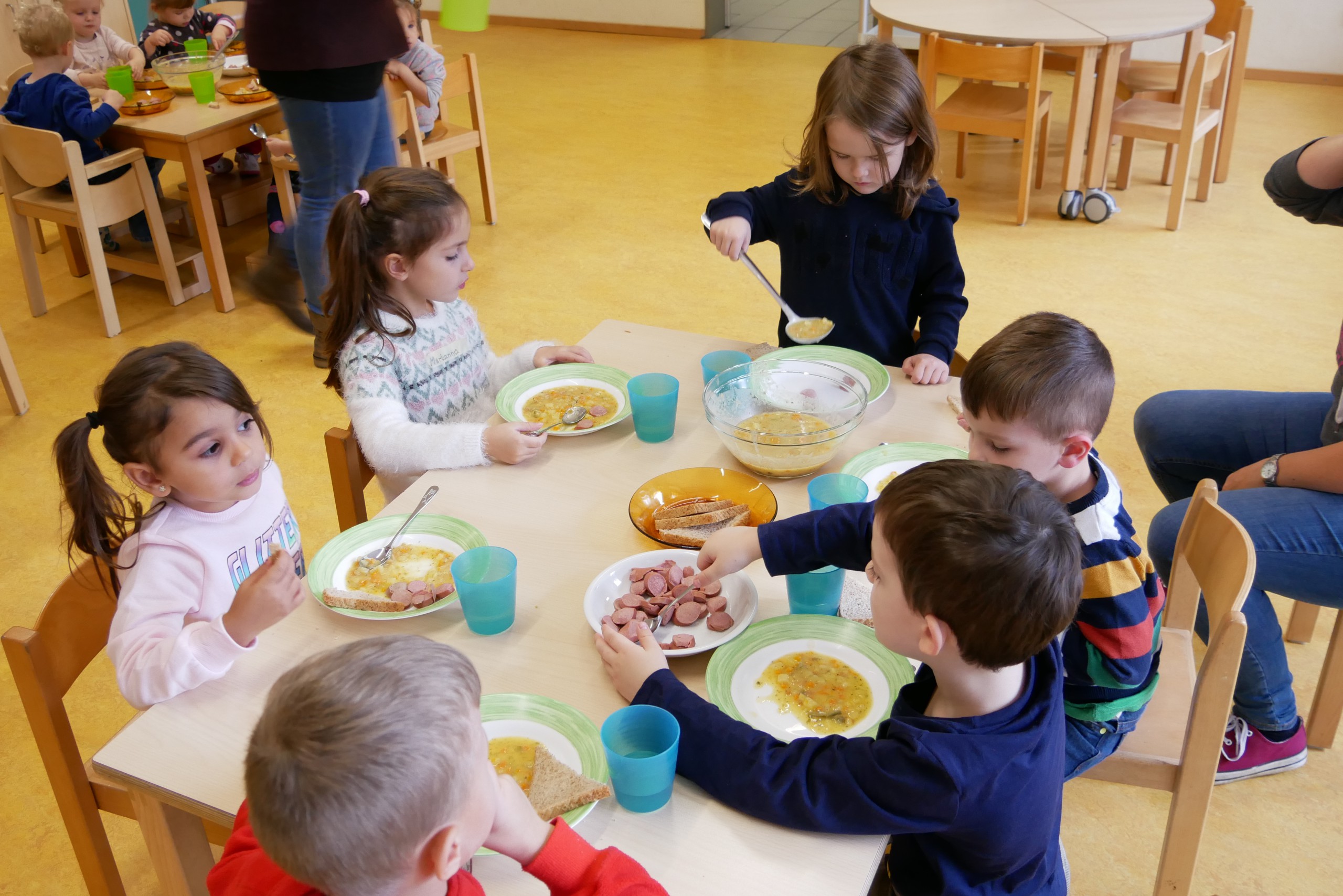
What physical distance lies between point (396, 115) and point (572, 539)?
2846 millimetres

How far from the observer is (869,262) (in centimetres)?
219

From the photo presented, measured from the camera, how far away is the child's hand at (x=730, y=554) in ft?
4.43

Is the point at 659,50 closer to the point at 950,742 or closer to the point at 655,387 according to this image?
the point at 655,387

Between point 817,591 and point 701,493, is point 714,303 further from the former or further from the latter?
point 817,591

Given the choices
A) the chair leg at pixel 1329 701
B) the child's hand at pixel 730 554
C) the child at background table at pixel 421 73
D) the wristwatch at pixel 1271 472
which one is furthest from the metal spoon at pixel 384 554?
the child at background table at pixel 421 73

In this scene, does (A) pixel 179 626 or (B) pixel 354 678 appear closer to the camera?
(B) pixel 354 678

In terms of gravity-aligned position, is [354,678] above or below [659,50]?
above

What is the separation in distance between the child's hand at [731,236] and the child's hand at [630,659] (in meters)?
1.05

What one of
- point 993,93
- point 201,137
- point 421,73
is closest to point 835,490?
point 201,137

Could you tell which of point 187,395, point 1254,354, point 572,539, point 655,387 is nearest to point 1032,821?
point 572,539

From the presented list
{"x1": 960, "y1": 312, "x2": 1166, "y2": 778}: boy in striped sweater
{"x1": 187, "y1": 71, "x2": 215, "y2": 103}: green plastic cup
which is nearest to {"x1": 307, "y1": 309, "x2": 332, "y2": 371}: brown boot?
{"x1": 187, "y1": 71, "x2": 215, "y2": 103}: green plastic cup

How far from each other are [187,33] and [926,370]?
163 inches

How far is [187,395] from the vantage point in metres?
1.46

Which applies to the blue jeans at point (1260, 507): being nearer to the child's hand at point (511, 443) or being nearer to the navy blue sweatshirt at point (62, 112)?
the child's hand at point (511, 443)
